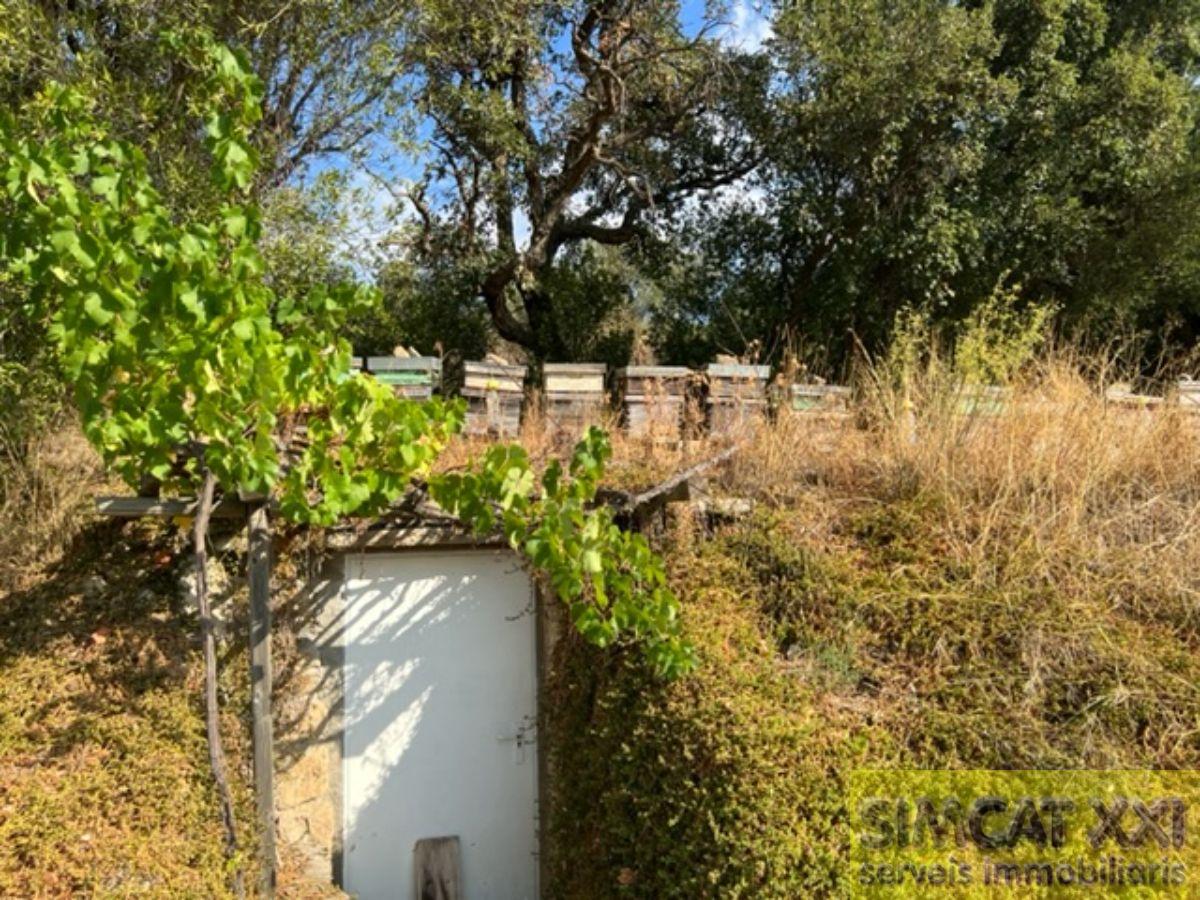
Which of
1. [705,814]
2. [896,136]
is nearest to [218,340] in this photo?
[705,814]

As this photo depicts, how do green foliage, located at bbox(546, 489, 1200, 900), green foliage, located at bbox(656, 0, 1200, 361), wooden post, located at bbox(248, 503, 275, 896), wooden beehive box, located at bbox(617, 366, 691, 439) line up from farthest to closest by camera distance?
green foliage, located at bbox(656, 0, 1200, 361) → wooden beehive box, located at bbox(617, 366, 691, 439) → wooden post, located at bbox(248, 503, 275, 896) → green foliage, located at bbox(546, 489, 1200, 900)

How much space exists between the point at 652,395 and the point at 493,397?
1173 mm

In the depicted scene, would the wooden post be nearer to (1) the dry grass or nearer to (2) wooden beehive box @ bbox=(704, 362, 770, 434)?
(1) the dry grass

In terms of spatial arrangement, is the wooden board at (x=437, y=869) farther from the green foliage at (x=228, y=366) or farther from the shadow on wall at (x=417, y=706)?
the green foliage at (x=228, y=366)

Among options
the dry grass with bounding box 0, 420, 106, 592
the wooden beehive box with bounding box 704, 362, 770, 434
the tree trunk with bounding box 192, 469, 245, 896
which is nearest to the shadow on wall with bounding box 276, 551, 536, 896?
the tree trunk with bounding box 192, 469, 245, 896

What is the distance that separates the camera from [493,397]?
19.6 feet

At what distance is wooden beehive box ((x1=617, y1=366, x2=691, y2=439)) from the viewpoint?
584cm

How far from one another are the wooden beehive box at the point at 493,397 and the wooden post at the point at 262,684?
2034 mm

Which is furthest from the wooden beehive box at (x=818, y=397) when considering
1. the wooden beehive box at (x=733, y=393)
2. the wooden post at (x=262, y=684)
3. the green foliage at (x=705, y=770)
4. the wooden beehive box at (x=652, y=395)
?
the wooden post at (x=262, y=684)

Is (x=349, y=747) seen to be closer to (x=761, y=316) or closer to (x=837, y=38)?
(x=761, y=316)

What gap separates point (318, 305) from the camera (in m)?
2.96

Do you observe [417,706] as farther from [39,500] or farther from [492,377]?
[39,500]

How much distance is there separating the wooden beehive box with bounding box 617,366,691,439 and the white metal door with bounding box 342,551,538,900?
1472 mm

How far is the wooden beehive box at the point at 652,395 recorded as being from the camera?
5.84 meters
